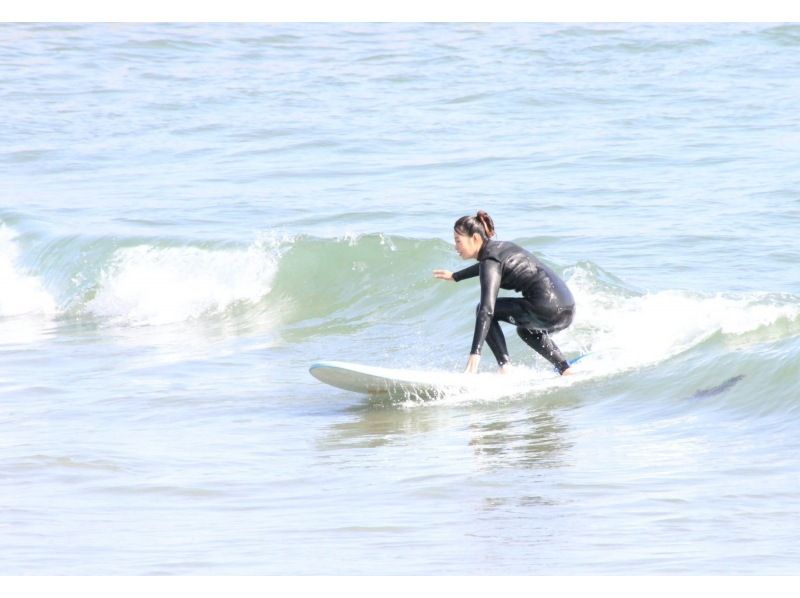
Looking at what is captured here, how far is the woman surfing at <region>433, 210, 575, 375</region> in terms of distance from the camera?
8.52 meters

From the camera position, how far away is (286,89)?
87.2 ft

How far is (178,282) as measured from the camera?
14648 mm

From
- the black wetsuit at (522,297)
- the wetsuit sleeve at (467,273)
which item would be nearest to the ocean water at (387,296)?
the black wetsuit at (522,297)

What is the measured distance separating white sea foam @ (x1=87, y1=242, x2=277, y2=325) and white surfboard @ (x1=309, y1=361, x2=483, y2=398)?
500 cm

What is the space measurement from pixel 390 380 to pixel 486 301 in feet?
2.93

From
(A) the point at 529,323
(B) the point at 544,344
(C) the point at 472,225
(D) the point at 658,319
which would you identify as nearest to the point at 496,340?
(A) the point at 529,323

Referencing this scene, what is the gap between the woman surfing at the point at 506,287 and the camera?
28.0 feet

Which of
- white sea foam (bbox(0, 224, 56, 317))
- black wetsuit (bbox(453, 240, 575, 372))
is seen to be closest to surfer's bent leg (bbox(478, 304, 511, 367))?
black wetsuit (bbox(453, 240, 575, 372))

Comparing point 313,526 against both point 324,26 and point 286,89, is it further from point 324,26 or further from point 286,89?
point 324,26

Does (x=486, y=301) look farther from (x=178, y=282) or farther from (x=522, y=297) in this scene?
(x=178, y=282)

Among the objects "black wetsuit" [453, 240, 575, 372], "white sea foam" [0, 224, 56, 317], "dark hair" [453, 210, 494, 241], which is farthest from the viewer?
"white sea foam" [0, 224, 56, 317]

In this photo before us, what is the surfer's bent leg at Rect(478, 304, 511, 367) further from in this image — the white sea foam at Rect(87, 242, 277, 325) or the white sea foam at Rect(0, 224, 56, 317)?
the white sea foam at Rect(0, 224, 56, 317)

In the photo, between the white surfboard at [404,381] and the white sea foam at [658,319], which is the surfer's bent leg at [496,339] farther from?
the white sea foam at [658,319]

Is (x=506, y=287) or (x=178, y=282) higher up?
(x=506, y=287)
